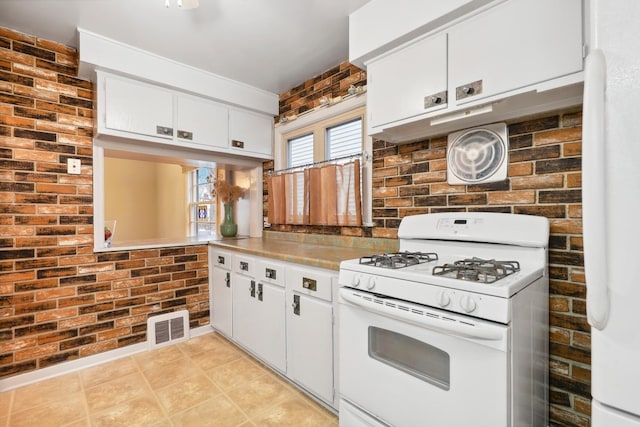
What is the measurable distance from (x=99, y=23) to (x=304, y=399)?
9.04ft

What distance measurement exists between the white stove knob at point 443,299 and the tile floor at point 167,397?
1.11 m

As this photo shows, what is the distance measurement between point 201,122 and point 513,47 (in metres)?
2.30

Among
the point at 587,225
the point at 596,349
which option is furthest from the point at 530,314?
the point at 587,225

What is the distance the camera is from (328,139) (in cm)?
275

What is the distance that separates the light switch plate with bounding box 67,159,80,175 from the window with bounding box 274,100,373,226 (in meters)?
1.63

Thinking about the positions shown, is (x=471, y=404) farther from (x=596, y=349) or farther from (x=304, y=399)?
(x=304, y=399)

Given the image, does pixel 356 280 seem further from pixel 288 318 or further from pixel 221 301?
pixel 221 301

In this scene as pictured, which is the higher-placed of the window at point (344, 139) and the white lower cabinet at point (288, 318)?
the window at point (344, 139)

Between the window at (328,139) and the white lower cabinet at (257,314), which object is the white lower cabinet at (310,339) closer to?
the white lower cabinet at (257,314)

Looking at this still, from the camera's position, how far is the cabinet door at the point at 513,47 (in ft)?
3.80

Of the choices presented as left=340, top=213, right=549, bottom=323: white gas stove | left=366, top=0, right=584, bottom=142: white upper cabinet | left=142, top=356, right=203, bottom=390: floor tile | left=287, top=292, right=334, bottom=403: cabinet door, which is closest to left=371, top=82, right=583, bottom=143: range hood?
left=366, top=0, right=584, bottom=142: white upper cabinet

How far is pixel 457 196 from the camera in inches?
69.4

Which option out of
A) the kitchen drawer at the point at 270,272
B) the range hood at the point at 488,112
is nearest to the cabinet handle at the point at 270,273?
the kitchen drawer at the point at 270,272

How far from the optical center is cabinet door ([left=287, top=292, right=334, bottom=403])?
175cm
